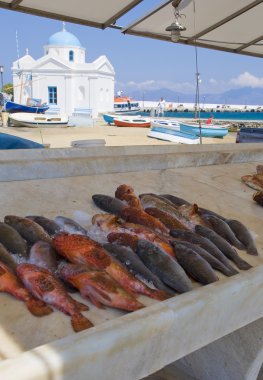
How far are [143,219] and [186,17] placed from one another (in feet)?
20.5

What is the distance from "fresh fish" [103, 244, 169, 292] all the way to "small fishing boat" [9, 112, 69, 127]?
3132cm

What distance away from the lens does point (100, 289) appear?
2.30m

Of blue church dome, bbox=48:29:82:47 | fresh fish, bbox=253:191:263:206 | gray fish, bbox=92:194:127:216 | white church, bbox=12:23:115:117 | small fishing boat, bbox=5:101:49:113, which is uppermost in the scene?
blue church dome, bbox=48:29:82:47

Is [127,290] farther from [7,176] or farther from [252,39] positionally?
[252,39]

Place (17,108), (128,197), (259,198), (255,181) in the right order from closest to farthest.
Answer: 1. (128,197)
2. (259,198)
3. (255,181)
4. (17,108)

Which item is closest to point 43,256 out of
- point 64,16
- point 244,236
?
point 244,236

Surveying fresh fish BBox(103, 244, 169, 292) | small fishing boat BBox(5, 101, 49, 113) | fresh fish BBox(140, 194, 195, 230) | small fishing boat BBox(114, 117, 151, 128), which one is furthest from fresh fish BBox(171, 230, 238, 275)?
small fishing boat BBox(5, 101, 49, 113)

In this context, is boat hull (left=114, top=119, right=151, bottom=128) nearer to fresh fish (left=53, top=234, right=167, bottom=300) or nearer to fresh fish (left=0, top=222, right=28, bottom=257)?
fresh fish (left=0, top=222, right=28, bottom=257)

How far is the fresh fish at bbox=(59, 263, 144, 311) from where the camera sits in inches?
89.4

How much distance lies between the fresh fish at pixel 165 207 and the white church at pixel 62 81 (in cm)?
4932

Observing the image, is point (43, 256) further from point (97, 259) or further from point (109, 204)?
point (109, 204)

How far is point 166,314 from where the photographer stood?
201 cm

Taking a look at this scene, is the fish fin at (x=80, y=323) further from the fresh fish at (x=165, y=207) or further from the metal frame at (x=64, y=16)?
the metal frame at (x=64, y=16)

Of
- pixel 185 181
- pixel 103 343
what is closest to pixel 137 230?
pixel 103 343
